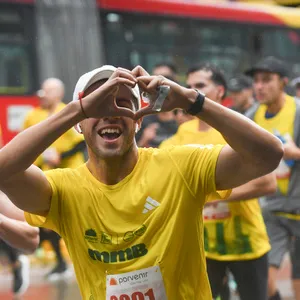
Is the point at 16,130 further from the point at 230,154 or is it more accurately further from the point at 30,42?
the point at 230,154

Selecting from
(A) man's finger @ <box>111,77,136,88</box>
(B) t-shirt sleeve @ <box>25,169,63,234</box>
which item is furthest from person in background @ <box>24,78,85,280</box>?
(A) man's finger @ <box>111,77,136,88</box>

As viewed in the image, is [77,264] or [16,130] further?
[16,130]

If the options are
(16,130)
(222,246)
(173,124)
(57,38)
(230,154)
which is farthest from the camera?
(57,38)

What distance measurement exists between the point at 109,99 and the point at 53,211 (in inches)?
24.8

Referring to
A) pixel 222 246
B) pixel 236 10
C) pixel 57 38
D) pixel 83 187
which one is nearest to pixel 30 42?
pixel 57 38

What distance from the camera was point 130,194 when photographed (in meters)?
3.51

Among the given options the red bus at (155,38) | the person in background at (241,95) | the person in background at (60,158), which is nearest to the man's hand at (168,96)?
the person in background at (60,158)

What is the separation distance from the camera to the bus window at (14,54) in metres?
13.9

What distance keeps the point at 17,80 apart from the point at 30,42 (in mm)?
688

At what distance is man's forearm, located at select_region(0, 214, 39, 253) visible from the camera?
3.86 metres

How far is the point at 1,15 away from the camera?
45.3 feet

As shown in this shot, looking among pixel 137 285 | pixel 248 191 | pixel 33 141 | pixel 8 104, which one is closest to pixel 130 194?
pixel 137 285

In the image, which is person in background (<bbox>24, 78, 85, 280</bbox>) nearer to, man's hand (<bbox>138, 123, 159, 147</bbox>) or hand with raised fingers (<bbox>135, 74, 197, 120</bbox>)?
man's hand (<bbox>138, 123, 159, 147</bbox>)

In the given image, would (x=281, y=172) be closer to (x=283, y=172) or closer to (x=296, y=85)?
(x=283, y=172)
